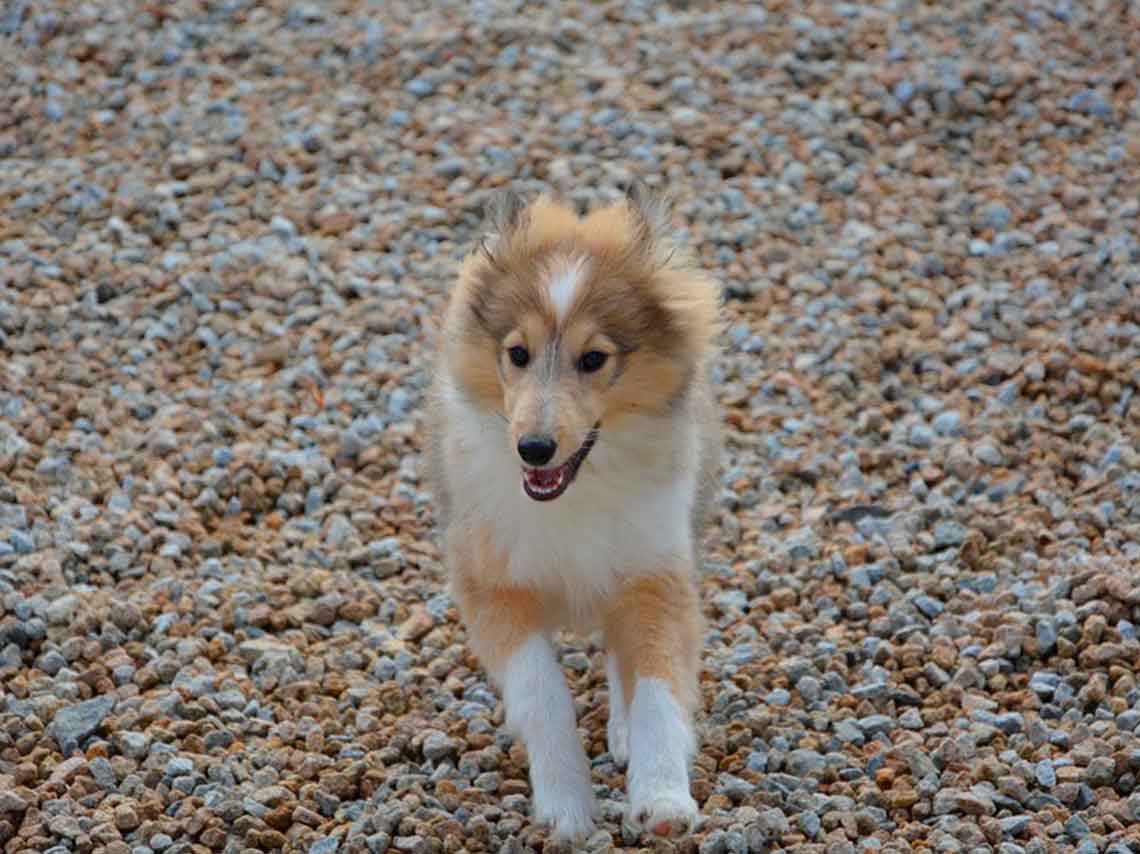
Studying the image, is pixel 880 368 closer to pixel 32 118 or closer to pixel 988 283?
pixel 988 283

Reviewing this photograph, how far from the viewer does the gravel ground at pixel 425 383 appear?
5258 millimetres

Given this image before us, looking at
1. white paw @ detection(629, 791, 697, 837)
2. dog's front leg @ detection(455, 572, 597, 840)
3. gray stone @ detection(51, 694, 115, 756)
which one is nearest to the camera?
white paw @ detection(629, 791, 697, 837)

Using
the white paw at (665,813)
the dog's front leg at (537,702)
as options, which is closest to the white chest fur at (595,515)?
the dog's front leg at (537,702)

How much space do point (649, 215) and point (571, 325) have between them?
1.79ft

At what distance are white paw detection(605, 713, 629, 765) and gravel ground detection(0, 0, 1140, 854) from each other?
69 mm

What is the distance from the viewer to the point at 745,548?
6.55m

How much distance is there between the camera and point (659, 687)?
195 inches

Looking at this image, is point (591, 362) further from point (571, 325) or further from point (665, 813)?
point (665, 813)

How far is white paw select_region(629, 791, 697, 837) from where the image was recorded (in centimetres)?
461

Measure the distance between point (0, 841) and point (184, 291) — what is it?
10.8 feet

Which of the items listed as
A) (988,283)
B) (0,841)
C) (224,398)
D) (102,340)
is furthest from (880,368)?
(0,841)

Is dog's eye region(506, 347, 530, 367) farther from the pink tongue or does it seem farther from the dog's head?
the pink tongue

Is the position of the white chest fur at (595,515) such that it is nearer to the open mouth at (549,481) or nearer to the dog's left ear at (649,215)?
the open mouth at (549,481)

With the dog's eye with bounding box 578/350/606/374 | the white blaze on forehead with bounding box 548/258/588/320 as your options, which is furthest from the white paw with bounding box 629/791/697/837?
the white blaze on forehead with bounding box 548/258/588/320
